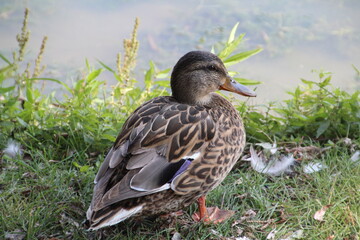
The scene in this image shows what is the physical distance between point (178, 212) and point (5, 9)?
5024mm

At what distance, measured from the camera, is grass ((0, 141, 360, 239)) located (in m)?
3.22

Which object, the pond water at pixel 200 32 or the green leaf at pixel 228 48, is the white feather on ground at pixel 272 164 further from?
the pond water at pixel 200 32

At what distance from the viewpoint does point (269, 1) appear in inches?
298

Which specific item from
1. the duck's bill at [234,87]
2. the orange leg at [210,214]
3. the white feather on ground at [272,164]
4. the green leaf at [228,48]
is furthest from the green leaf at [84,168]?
the green leaf at [228,48]

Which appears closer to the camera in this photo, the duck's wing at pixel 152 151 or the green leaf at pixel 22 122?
the duck's wing at pixel 152 151

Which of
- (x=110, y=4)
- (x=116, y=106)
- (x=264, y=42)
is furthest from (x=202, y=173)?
(x=110, y=4)

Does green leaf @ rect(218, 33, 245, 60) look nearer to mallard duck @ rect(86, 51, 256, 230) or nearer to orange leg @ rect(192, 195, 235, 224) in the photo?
mallard duck @ rect(86, 51, 256, 230)

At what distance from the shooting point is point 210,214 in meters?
3.35

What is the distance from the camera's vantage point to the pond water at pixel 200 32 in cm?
653

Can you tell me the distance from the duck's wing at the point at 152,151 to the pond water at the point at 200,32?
3.17 meters

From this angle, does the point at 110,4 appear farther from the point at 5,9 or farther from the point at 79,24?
the point at 5,9

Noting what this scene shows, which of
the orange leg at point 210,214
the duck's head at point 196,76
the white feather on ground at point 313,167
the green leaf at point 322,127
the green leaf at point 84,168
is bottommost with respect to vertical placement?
the white feather on ground at point 313,167

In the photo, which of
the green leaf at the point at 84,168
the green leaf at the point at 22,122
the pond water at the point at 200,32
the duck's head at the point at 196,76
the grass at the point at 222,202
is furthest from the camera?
the pond water at the point at 200,32

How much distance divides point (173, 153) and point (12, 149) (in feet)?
5.21
